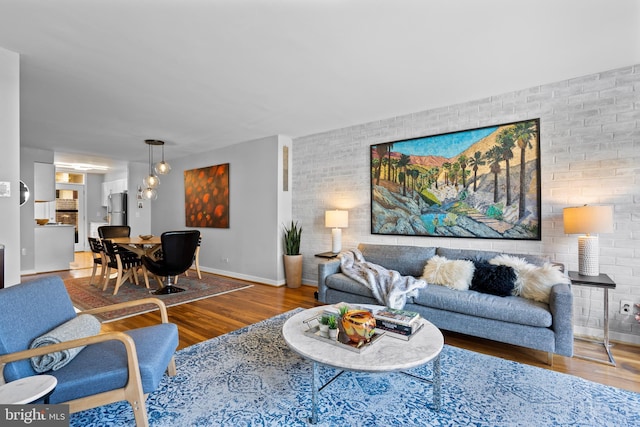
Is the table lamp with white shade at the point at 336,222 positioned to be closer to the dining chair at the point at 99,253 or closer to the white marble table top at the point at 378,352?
the white marble table top at the point at 378,352

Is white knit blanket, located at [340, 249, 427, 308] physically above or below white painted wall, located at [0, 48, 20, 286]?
below

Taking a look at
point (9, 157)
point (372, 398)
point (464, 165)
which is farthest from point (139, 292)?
point (464, 165)

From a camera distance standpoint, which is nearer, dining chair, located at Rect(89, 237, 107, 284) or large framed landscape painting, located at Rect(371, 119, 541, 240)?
large framed landscape painting, located at Rect(371, 119, 541, 240)

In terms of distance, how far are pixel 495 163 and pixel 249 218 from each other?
379cm

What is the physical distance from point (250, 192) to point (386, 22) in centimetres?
374

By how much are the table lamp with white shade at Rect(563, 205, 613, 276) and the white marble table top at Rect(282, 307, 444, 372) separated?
5.49ft

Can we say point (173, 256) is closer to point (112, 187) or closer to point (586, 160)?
point (586, 160)

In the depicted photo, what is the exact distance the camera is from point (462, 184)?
3502 millimetres

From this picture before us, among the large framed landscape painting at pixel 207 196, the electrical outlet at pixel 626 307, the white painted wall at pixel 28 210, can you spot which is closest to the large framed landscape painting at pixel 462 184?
the electrical outlet at pixel 626 307

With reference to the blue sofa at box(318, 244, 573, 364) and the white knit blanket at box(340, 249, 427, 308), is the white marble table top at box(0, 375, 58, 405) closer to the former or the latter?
the white knit blanket at box(340, 249, 427, 308)

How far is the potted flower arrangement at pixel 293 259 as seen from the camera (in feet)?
15.6

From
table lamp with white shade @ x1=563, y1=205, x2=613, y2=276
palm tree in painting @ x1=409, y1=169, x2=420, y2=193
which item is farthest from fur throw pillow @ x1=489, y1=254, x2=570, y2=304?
palm tree in painting @ x1=409, y1=169, x2=420, y2=193

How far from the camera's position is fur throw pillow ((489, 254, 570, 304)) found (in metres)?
2.51

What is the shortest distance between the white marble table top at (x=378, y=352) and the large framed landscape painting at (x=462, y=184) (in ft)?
6.06
